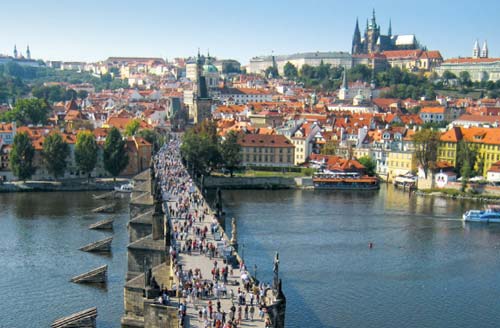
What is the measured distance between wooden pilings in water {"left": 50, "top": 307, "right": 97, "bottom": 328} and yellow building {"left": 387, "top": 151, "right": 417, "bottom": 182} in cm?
4212

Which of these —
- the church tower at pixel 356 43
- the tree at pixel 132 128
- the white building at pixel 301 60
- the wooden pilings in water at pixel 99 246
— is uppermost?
the church tower at pixel 356 43

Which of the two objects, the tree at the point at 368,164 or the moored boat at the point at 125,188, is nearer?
the moored boat at the point at 125,188

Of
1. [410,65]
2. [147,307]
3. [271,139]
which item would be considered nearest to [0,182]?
[271,139]

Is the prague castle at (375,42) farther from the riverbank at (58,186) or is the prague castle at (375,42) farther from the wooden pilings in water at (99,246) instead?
the wooden pilings in water at (99,246)

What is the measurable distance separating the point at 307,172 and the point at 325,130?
13.4 m

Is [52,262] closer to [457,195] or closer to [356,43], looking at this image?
[457,195]

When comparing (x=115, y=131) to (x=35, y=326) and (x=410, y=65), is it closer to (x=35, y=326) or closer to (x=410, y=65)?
(x=35, y=326)

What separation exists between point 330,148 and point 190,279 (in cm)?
4823

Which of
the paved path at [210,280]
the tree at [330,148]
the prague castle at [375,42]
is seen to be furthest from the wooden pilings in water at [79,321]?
the prague castle at [375,42]

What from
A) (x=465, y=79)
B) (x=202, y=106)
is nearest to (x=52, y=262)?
(x=202, y=106)

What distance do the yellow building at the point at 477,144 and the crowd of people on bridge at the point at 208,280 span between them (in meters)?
32.4

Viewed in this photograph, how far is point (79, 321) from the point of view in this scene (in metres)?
23.3

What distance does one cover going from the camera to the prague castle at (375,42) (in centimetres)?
17443

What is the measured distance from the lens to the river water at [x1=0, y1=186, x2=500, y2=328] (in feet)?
83.8
